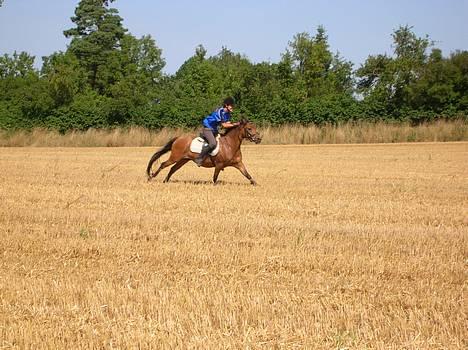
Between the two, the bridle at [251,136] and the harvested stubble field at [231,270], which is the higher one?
the bridle at [251,136]

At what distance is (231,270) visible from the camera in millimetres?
6344

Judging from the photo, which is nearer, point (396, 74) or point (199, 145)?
point (199, 145)

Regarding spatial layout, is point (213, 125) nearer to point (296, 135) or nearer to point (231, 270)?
point (231, 270)

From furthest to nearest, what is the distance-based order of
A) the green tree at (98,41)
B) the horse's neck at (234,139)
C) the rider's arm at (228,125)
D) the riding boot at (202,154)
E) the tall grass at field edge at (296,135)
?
the green tree at (98,41), the tall grass at field edge at (296,135), the horse's neck at (234,139), the riding boot at (202,154), the rider's arm at (228,125)

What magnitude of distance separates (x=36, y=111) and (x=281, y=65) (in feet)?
66.0

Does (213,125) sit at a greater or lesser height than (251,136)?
greater

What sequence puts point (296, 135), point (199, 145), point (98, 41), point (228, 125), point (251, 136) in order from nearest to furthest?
point (228, 125), point (251, 136), point (199, 145), point (296, 135), point (98, 41)

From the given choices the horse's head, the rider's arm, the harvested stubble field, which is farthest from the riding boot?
the harvested stubble field

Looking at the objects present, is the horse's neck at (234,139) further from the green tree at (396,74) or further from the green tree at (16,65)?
the green tree at (16,65)

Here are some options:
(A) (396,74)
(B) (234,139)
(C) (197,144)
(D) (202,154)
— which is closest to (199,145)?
(C) (197,144)

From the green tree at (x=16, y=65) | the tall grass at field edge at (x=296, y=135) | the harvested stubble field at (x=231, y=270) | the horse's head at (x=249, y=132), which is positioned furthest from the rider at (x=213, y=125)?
the green tree at (x=16, y=65)

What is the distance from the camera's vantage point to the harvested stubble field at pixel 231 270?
4383mm

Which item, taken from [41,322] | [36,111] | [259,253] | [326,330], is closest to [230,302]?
[326,330]

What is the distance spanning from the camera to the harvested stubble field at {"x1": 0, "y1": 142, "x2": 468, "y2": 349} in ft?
14.4
